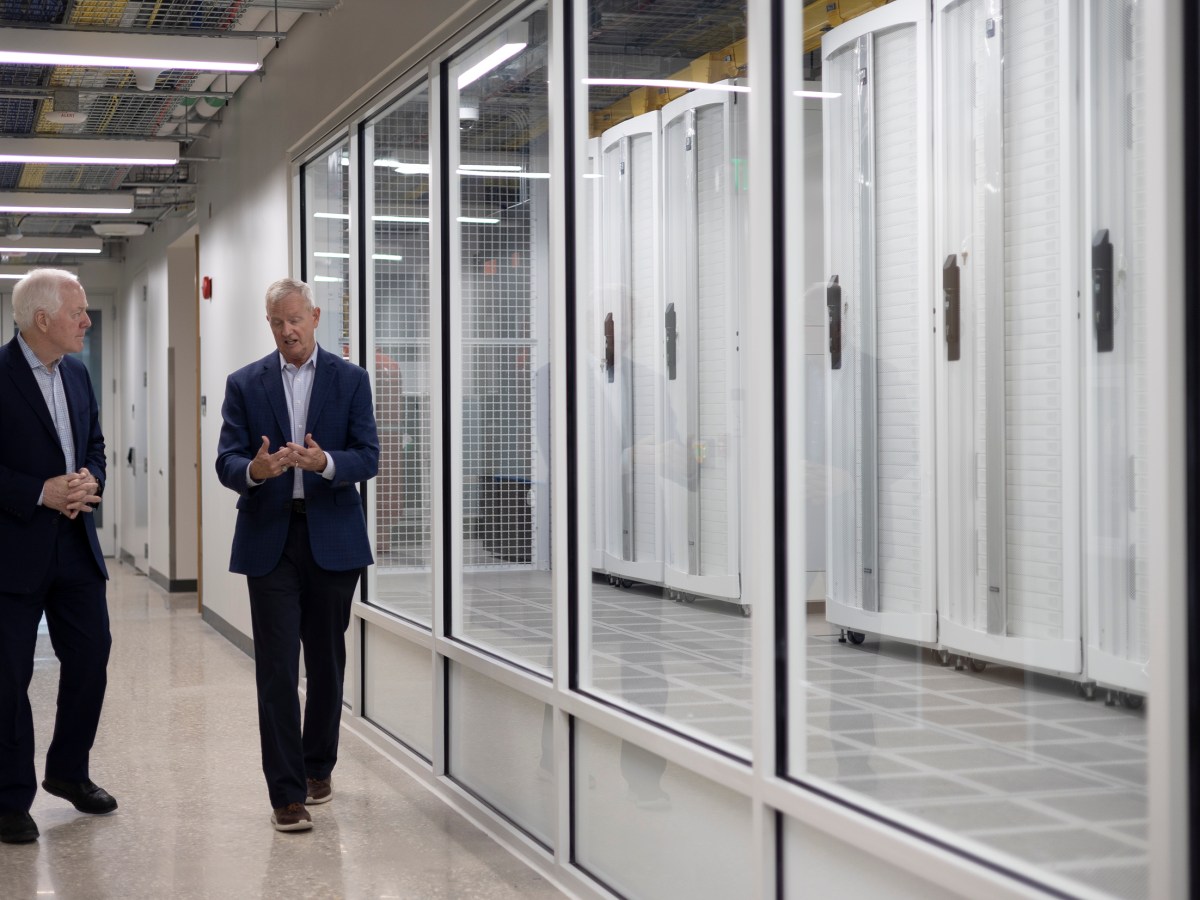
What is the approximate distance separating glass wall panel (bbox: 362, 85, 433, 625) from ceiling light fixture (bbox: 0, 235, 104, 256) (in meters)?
7.57

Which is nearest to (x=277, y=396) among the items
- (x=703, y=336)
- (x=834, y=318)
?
(x=703, y=336)

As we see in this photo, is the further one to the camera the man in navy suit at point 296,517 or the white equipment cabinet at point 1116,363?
the man in navy suit at point 296,517

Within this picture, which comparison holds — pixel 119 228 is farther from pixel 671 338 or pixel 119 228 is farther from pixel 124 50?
pixel 671 338

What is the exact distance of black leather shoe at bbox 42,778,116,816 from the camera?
4379mm

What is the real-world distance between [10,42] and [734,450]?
4437 millimetres

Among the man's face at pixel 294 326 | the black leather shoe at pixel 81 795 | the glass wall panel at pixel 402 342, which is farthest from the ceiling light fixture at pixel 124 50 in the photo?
the black leather shoe at pixel 81 795

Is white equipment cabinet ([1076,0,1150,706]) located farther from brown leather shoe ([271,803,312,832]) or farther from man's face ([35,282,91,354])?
man's face ([35,282,91,354])

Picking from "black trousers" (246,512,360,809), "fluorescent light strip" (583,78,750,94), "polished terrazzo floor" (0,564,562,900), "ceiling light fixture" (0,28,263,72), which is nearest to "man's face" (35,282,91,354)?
"black trousers" (246,512,360,809)

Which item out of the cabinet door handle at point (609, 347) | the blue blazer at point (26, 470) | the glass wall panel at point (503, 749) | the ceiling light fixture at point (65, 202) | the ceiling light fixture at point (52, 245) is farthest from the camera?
the ceiling light fixture at point (52, 245)

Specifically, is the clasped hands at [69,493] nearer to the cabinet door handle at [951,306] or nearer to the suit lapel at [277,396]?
the suit lapel at [277,396]

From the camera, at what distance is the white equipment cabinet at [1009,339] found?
2.16m

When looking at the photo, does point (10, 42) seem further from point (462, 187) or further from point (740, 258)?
point (740, 258)

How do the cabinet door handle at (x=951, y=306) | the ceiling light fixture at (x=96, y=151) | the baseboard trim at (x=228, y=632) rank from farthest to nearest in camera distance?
the ceiling light fixture at (x=96, y=151) → the baseboard trim at (x=228, y=632) → the cabinet door handle at (x=951, y=306)

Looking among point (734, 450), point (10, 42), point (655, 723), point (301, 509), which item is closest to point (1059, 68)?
point (734, 450)
